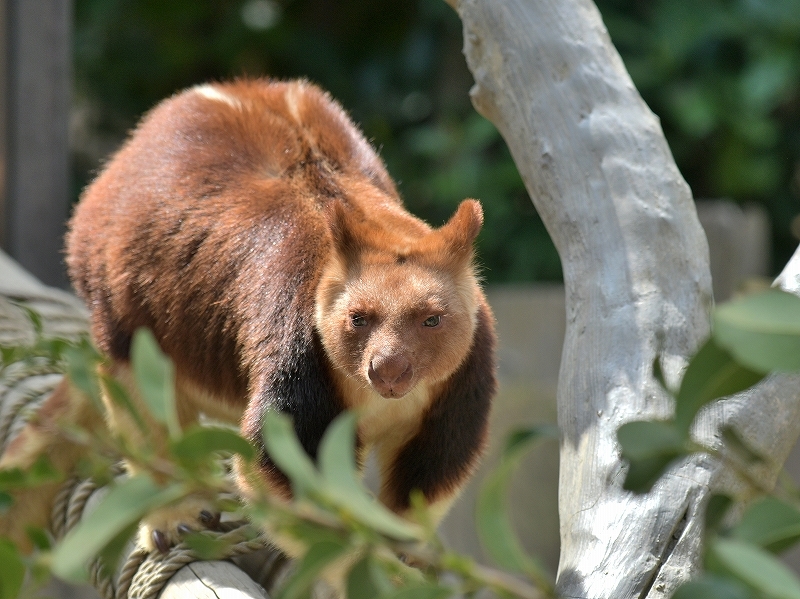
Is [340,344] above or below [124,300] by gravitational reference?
above

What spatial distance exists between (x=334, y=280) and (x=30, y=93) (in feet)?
7.10

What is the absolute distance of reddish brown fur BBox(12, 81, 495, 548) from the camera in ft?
6.60

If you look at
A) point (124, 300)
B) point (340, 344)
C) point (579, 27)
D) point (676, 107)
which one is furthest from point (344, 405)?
point (676, 107)

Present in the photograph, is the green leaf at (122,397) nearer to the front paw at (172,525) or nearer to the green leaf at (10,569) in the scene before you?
the green leaf at (10,569)

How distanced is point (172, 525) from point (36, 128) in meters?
1.96

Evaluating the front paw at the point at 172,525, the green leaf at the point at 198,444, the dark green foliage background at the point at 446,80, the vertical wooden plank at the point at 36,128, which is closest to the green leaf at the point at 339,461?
the green leaf at the point at 198,444

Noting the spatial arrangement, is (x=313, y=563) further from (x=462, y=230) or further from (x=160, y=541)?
(x=160, y=541)

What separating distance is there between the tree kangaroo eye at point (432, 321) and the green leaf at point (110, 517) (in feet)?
4.25

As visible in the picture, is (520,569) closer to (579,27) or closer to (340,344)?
(340,344)

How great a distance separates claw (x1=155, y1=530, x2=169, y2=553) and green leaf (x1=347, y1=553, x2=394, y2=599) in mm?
1633

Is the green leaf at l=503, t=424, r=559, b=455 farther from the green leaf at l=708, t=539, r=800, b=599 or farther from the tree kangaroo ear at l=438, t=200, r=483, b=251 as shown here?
the tree kangaroo ear at l=438, t=200, r=483, b=251

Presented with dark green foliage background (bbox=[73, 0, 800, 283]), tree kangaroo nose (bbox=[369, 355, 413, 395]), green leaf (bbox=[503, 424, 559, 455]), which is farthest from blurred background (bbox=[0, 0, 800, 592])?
green leaf (bbox=[503, 424, 559, 455])

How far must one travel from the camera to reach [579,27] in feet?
7.34

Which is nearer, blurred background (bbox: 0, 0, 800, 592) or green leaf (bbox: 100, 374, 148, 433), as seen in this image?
green leaf (bbox: 100, 374, 148, 433)
